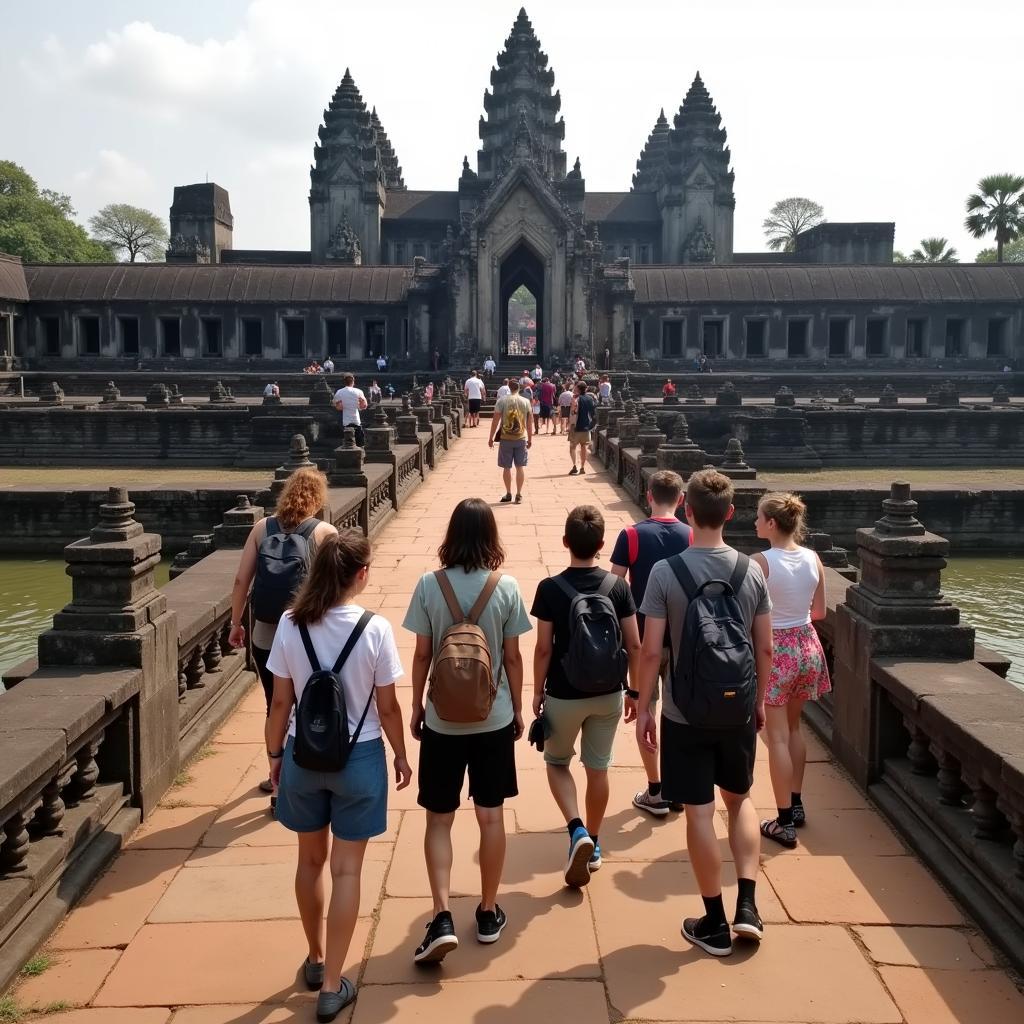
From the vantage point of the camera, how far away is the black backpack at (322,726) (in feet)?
12.4

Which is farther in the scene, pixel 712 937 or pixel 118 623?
pixel 118 623

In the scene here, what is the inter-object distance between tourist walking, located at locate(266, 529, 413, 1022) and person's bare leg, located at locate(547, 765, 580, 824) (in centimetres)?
108

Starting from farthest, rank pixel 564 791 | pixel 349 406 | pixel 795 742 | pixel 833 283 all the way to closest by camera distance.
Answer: pixel 833 283, pixel 349 406, pixel 795 742, pixel 564 791

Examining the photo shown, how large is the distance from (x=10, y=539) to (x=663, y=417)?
14980mm

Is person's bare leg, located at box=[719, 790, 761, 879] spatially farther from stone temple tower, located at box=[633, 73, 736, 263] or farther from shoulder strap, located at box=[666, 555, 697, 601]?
stone temple tower, located at box=[633, 73, 736, 263]

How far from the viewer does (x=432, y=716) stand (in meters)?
4.27

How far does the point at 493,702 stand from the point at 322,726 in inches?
28.2

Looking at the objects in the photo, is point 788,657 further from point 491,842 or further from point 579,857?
point 491,842

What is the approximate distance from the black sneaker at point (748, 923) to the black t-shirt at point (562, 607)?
3.38ft

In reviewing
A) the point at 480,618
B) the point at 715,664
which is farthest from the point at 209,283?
the point at 715,664

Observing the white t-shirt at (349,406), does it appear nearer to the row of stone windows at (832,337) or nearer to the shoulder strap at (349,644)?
the shoulder strap at (349,644)

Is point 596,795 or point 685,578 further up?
point 685,578

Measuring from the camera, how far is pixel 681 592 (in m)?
4.43

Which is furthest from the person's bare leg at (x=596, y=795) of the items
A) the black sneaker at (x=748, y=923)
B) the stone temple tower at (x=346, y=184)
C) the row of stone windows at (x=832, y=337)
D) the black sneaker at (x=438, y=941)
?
the stone temple tower at (x=346, y=184)
